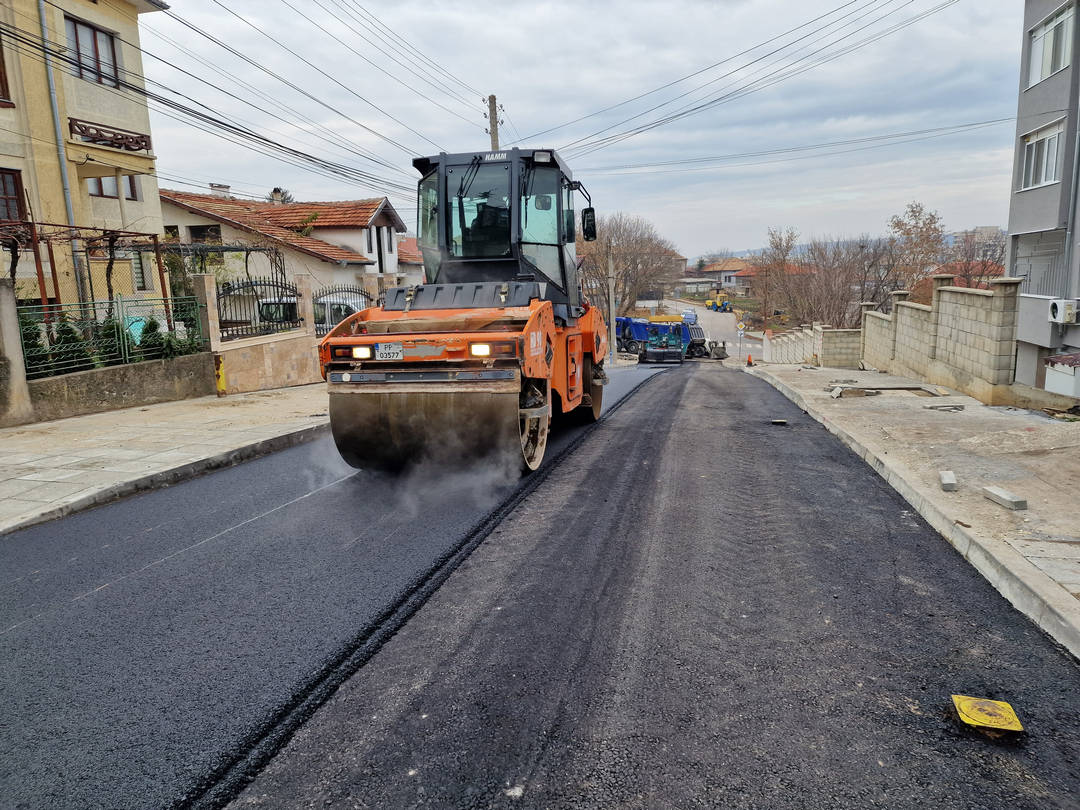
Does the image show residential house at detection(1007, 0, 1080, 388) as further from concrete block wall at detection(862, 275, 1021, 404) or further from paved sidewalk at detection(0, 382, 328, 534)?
paved sidewalk at detection(0, 382, 328, 534)

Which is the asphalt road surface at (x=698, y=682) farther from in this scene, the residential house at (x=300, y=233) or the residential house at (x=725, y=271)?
the residential house at (x=725, y=271)

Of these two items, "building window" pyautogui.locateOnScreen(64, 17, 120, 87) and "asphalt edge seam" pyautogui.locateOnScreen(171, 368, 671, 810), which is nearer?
"asphalt edge seam" pyautogui.locateOnScreen(171, 368, 671, 810)

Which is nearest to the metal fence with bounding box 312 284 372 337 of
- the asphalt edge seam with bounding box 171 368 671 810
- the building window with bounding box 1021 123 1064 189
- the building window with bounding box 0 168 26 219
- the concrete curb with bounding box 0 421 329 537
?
the building window with bounding box 0 168 26 219

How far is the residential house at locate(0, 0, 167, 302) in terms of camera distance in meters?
15.2

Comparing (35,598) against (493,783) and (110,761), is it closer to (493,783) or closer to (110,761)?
(110,761)

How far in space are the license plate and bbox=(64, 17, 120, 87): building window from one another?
47.4 ft

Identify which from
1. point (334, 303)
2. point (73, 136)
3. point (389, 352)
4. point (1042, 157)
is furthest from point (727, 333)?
point (389, 352)

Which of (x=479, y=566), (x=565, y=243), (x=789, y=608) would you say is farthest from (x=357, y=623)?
(x=565, y=243)

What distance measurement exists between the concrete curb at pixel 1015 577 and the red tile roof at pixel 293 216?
26.2 meters

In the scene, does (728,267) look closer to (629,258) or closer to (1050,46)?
(629,258)

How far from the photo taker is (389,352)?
6.48 meters

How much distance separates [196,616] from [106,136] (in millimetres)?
16564

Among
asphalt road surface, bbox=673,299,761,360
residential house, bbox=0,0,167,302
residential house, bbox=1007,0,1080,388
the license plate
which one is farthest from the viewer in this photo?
asphalt road surface, bbox=673,299,761,360

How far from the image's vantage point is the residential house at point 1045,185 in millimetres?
18172
